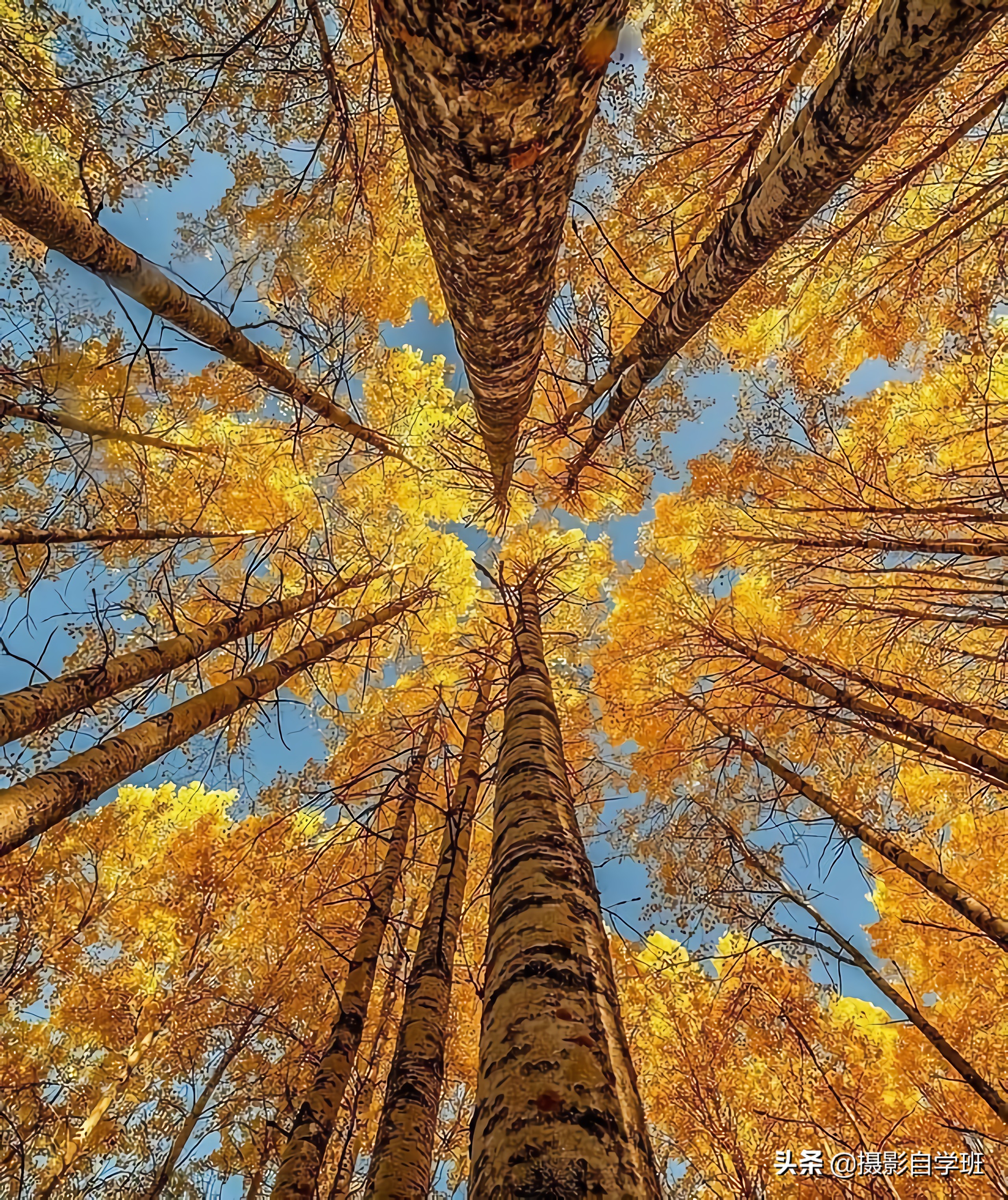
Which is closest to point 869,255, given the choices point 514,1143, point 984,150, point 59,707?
point 984,150

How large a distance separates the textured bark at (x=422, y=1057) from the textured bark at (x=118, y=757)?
1.80 meters

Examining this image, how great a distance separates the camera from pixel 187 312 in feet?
13.3

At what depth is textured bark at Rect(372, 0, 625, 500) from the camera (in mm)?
1440

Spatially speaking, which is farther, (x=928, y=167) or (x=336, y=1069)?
(x=928, y=167)

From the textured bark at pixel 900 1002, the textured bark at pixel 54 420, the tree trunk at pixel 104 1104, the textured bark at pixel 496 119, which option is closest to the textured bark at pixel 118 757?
the textured bark at pixel 54 420

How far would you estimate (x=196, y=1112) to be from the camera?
20.1 feet

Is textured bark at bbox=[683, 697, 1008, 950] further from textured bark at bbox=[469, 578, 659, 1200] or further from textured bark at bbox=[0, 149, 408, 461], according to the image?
textured bark at bbox=[0, 149, 408, 461]

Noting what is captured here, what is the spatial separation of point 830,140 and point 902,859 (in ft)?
14.6

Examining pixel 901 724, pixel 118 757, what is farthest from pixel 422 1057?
pixel 901 724

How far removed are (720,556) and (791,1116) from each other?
637 centimetres

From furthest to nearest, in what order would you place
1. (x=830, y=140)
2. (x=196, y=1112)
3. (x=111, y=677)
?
1. (x=196, y=1112)
2. (x=111, y=677)
3. (x=830, y=140)

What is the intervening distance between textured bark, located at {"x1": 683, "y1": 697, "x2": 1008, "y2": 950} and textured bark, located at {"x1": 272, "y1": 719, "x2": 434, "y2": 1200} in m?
3.41

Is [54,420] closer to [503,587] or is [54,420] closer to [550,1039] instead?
[503,587]

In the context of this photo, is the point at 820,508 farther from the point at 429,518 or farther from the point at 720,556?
the point at 429,518
